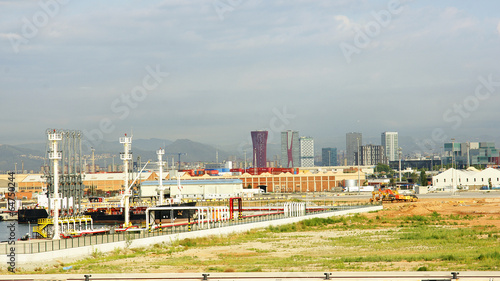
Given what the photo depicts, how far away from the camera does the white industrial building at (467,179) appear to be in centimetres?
17275

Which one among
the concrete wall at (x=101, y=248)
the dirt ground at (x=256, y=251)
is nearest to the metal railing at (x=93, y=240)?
the concrete wall at (x=101, y=248)

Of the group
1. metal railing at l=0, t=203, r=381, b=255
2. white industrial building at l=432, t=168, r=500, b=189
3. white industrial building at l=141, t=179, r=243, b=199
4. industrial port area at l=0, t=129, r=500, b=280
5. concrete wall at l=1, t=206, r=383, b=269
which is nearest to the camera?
industrial port area at l=0, t=129, r=500, b=280

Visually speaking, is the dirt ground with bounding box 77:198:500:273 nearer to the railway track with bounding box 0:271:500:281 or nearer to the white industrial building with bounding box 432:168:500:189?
the railway track with bounding box 0:271:500:281

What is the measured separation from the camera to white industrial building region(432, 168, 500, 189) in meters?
173

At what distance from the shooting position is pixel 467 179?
178 metres

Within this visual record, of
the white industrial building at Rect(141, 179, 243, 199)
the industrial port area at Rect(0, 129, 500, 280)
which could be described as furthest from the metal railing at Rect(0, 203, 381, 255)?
the white industrial building at Rect(141, 179, 243, 199)

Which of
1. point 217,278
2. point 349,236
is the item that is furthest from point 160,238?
point 217,278

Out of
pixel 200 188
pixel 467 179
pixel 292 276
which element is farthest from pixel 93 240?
pixel 467 179

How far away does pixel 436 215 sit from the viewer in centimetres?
7894

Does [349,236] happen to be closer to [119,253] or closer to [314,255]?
[314,255]

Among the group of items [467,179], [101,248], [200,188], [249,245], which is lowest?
[249,245]

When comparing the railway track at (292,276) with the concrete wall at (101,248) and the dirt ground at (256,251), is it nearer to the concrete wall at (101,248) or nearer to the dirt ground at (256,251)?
the dirt ground at (256,251)

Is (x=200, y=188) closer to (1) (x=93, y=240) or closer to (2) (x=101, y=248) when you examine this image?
(1) (x=93, y=240)

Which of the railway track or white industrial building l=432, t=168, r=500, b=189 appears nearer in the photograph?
the railway track
